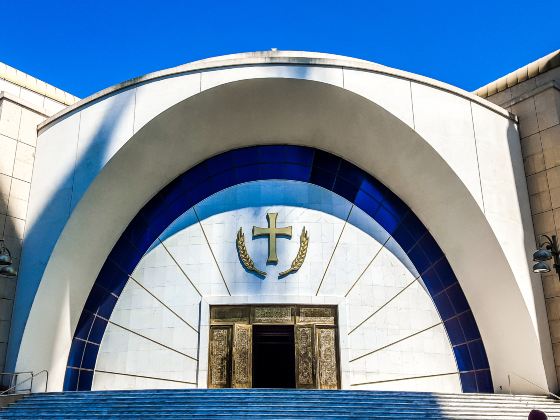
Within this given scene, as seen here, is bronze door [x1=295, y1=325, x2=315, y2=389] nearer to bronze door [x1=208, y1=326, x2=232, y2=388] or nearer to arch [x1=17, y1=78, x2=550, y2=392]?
bronze door [x1=208, y1=326, x2=232, y2=388]

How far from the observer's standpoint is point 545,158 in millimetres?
11977

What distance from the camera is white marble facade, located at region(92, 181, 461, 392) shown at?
39.9ft

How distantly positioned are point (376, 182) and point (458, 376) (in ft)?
14.8

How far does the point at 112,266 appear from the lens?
13055mm

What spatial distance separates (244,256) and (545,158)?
6.47 meters

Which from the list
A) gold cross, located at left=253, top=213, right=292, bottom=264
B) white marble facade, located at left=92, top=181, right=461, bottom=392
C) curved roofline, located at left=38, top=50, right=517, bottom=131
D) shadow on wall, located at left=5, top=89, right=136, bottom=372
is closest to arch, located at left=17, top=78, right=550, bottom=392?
shadow on wall, located at left=5, top=89, right=136, bottom=372

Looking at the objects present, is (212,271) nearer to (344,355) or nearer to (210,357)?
(210,357)

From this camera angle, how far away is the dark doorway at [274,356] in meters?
12.4

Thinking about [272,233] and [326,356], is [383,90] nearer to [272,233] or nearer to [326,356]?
[272,233]

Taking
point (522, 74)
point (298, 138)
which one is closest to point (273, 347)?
point (298, 138)

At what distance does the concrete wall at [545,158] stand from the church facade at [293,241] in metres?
0.04

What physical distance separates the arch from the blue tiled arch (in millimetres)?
206

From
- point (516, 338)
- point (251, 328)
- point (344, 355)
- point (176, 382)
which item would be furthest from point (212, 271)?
point (516, 338)

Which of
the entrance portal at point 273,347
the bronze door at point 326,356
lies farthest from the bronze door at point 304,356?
the bronze door at point 326,356
